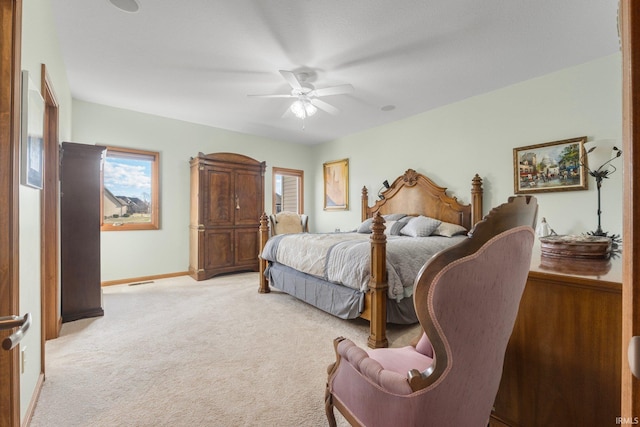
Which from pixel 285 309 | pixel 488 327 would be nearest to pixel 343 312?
pixel 285 309

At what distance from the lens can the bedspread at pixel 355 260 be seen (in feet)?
8.14

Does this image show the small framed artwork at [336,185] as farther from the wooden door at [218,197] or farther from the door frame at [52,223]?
the door frame at [52,223]

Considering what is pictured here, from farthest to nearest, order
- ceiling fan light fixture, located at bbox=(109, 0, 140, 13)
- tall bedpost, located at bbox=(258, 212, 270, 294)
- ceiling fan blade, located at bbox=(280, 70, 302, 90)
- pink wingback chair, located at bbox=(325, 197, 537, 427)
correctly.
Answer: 1. tall bedpost, located at bbox=(258, 212, 270, 294)
2. ceiling fan blade, located at bbox=(280, 70, 302, 90)
3. ceiling fan light fixture, located at bbox=(109, 0, 140, 13)
4. pink wingback chair, located at bbox=(325, 197, 537, 427)

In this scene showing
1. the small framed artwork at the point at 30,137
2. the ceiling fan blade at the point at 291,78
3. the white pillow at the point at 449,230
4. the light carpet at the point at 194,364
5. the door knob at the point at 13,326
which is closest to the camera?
the door knob at the point at 13,326

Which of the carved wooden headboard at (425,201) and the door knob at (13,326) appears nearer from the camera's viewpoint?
the door knob at (13,326)

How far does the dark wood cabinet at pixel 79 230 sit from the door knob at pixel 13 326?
9.24ft

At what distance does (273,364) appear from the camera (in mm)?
2111

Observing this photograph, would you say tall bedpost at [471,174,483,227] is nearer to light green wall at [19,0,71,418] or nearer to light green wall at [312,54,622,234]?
light green wall at [312,54,622,234]

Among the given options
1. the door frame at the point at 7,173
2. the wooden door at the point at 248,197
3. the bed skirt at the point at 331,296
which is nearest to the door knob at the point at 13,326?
the door frame at the point at 7,173

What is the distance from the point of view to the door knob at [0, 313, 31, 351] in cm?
67

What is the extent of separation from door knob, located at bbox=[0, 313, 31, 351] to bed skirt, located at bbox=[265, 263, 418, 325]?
2208mm

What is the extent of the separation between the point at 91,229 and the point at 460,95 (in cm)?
479

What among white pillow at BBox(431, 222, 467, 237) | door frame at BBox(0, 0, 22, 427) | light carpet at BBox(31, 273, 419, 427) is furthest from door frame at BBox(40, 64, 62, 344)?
white pillow at BBox(431, 222, 467, 237)

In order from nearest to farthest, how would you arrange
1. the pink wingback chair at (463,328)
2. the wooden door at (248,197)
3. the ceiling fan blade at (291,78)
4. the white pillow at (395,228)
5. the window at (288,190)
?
the pink wingback chair at (463,328), the ceiling fan blade at (291,78), the white pillow at (395,228), the wooden door at (248,197), the window at (288,190)
